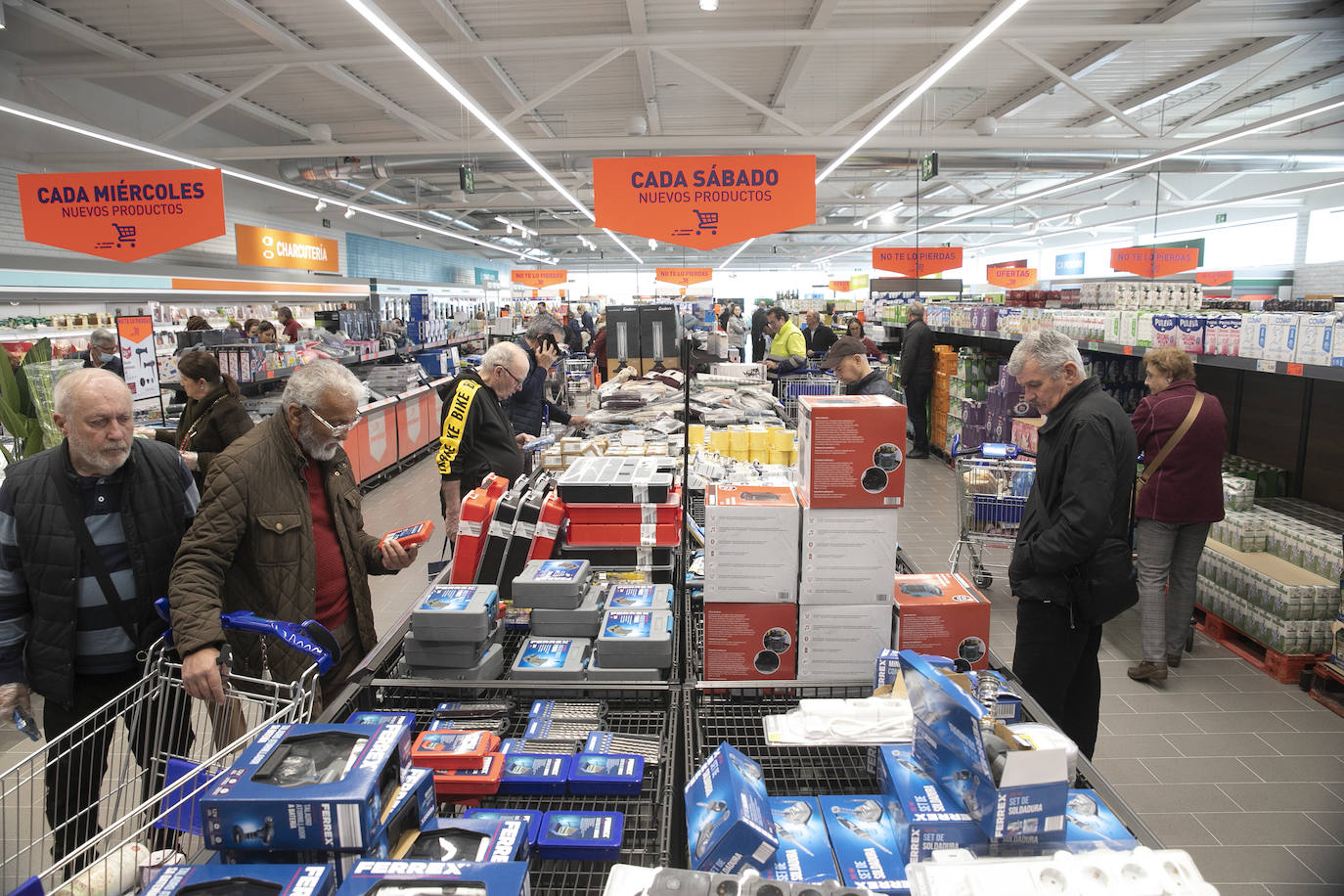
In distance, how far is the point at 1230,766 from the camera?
3.86 meters

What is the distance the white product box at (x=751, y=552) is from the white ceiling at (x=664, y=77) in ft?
15.8

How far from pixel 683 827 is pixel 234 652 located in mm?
1596

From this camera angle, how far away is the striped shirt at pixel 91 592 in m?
2.45

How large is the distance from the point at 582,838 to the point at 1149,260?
18.2 meters

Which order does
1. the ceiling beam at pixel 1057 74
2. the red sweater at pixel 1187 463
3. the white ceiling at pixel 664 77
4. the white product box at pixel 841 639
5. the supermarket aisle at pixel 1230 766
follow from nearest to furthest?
the white product box at pixel 841 639 < the supermarket aisle at pixel 1230 766 < the red sweater at pixel 1187 463 < the ceiling beam at pixel 1057 74 < the white ceiling at pixel 664 77

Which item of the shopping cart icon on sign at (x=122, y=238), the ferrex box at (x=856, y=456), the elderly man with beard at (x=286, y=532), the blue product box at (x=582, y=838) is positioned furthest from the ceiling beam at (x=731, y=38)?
the blue product box at (x=582, y=838)

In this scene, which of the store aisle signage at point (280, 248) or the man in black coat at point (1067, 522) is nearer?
the man in black coat at point (1067, 522)

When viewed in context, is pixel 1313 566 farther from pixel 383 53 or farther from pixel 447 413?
pixel 383 53

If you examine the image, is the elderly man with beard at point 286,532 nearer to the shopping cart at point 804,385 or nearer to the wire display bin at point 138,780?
the wire display bin at point 138,780

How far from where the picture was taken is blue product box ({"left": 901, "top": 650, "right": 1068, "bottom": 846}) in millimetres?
1472

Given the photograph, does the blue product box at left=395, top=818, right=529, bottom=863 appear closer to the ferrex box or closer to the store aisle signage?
the ferrex box

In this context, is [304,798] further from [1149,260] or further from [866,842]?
[1149,260]

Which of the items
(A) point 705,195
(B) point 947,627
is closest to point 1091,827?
(B) point 947,627

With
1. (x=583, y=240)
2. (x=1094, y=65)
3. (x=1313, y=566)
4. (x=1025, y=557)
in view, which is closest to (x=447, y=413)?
(x=1025, y=557)
